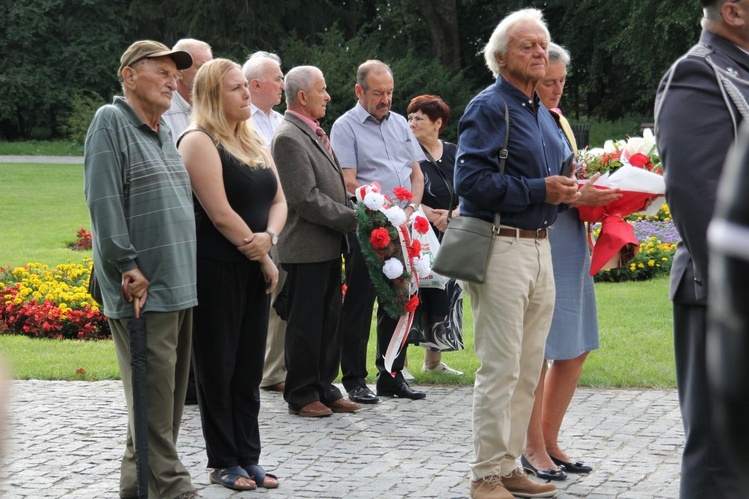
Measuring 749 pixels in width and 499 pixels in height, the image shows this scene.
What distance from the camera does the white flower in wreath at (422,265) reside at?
25.0 ft

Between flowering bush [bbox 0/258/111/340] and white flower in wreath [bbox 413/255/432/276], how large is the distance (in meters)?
4.17

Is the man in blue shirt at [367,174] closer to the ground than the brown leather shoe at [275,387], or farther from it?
farther from it

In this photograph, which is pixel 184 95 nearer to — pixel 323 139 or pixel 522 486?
pixel 323 139

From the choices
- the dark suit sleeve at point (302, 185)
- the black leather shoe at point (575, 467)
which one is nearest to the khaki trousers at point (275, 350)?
the dark suit sleeve at point (302, 185)

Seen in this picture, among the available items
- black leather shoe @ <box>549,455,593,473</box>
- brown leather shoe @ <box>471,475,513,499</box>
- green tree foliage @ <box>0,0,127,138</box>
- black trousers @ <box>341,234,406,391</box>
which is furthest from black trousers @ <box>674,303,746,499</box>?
green tree foliage @ <box>0,0,127,138</box>

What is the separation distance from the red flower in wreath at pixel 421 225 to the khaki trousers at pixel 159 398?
2755mm

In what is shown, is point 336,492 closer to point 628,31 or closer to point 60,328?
point 60,328

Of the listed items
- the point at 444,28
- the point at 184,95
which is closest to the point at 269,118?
the point at 184,95

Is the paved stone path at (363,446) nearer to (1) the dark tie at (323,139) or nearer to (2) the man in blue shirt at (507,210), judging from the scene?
(2) the man in blue shirt at (507,210)

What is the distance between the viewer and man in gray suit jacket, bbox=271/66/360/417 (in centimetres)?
709

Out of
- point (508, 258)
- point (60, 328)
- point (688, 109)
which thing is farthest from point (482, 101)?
point (60, 328)

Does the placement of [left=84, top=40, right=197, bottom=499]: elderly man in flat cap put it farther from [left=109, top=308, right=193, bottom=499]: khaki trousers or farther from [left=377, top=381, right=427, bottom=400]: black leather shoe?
[left=377, top=381, right=427, bottom=400]: black leather shoe

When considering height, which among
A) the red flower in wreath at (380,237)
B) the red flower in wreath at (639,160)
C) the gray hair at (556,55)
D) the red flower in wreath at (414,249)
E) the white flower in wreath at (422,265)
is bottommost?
the white flower in wreath at (422,265)

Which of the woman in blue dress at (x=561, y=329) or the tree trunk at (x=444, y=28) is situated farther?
the tree trunk at (x=444, y=28)
